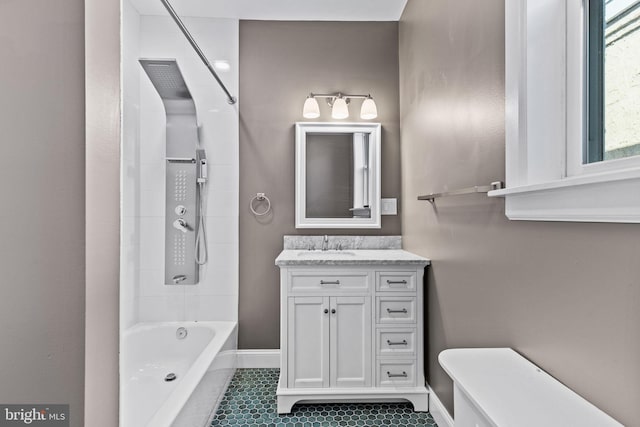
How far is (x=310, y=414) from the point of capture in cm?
184

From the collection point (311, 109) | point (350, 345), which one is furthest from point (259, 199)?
point (350, 345)

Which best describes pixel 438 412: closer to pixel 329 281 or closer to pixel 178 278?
pixel 329 281

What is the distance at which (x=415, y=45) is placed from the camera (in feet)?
7.00

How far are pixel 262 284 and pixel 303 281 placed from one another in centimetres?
69

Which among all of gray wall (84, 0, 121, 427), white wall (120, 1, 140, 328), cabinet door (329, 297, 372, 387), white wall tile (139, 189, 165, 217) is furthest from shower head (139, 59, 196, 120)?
cabinet door (329, 297, 372, 387)

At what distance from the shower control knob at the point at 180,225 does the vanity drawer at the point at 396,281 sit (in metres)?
1.47

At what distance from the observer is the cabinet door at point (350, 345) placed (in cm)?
187

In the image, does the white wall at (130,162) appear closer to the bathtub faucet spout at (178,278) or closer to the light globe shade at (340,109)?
the bathtub faucet spout at (178,278)

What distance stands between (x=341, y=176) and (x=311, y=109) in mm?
557

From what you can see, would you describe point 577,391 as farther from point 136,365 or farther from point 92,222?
point 136,365

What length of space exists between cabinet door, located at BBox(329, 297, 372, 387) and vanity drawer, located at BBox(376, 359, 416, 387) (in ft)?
0.23

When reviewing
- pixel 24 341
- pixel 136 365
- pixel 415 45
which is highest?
pixel 415 45

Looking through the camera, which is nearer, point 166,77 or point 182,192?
point 166,77

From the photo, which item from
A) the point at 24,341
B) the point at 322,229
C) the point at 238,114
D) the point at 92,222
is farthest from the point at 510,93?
the point at 238,114
